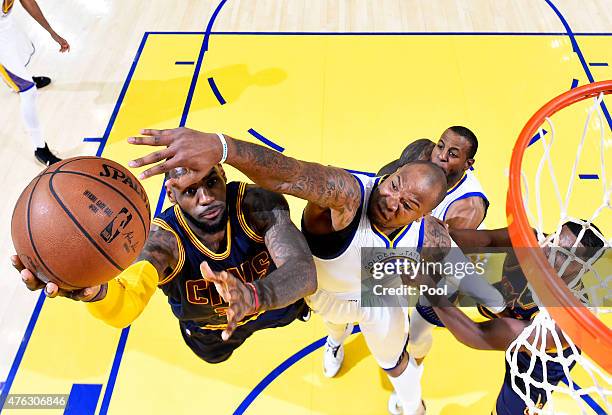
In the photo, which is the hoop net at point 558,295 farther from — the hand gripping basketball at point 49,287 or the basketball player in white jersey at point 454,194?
the hand gripping basketball at point 49,287

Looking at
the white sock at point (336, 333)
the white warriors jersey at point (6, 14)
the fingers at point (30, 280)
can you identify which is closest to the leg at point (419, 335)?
the white sock at point (336, 333)

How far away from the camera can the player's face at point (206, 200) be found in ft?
7.24

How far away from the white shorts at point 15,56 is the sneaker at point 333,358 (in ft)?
9.09

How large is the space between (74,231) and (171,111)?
2.94 metres

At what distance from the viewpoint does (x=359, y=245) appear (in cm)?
243

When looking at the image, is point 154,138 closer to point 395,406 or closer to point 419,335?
point 419,335

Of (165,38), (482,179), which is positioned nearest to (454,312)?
(482,179)

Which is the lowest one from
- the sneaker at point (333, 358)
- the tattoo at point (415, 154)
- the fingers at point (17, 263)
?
the sneaker at point (333, 358)

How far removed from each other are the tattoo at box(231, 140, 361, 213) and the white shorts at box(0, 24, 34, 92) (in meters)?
2.69

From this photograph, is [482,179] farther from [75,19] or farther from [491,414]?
[75,19]

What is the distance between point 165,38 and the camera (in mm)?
5527

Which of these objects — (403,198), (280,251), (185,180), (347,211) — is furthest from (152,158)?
(403,198)

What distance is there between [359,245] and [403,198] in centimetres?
28

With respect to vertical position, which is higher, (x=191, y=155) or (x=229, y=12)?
(x=229, y=12)
